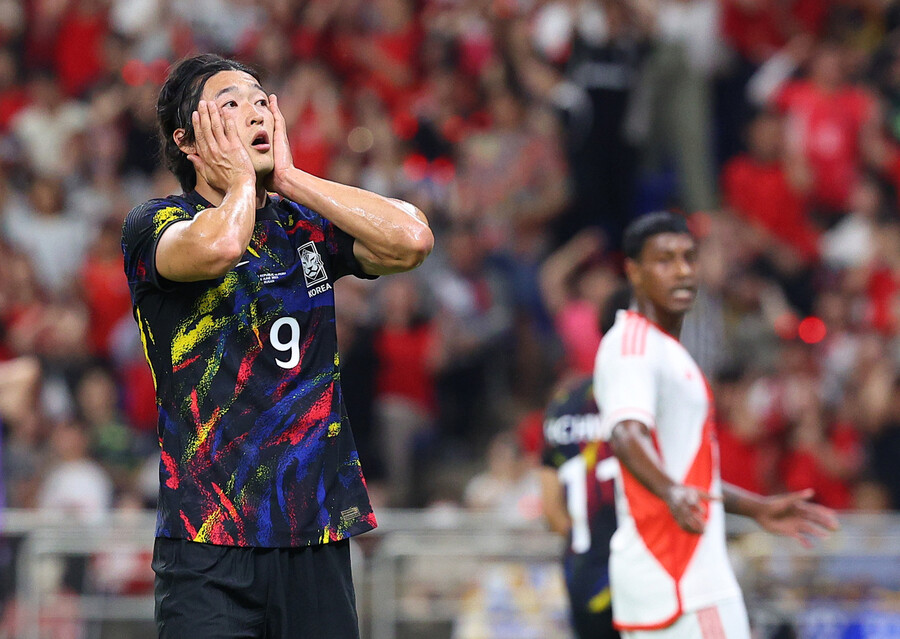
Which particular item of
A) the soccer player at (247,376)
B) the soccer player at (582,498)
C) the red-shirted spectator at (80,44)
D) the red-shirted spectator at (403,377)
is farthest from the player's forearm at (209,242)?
the red-shirted spectator at (80,44)

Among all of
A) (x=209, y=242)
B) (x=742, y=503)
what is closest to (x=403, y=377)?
(x=742, y=503)

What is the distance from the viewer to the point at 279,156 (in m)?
3.80

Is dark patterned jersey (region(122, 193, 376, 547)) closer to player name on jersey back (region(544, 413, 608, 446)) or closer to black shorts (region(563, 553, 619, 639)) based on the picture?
black shorts (region(563, 553, 619, 639))

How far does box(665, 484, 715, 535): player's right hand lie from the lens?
173 inches

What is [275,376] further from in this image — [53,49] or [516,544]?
[53,49]

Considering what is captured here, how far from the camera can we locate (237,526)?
357 centimetres

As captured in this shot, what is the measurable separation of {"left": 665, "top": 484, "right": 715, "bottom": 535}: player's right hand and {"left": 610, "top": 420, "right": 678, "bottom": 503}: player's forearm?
34 mm

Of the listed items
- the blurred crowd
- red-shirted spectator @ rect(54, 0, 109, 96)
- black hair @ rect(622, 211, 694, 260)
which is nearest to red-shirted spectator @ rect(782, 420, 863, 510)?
the blurred crowd

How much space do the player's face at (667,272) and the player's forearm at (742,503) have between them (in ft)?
2.45

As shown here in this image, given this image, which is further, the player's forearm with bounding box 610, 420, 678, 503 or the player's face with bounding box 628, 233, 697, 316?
the player's face with bounding box 628, 233, 697, 316

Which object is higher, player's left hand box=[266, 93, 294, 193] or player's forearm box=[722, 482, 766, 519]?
player's left hand box=[266, 93, 294, 193]

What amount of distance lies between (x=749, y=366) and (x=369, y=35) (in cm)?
509

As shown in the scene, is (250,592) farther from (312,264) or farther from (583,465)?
(583,465)

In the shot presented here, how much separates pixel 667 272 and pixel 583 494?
59.3 inches
